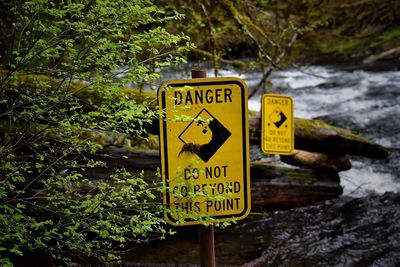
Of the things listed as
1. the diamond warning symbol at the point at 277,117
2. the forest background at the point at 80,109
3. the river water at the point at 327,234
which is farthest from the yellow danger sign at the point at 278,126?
the forest background at the point at 80,109

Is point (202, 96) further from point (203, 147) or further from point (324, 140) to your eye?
point (324, 140)

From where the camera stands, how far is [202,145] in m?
2.65

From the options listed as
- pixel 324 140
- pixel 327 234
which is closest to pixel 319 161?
pixel 324 140

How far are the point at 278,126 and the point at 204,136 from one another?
4.11m

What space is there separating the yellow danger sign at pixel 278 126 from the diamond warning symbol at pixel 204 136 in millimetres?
3857

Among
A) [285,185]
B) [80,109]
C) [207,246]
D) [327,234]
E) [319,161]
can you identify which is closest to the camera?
[207,246]

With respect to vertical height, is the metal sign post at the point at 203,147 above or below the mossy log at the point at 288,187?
above

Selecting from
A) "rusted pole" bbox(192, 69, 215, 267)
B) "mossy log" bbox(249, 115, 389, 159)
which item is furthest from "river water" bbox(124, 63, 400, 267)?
"rusted pole" bbox(192, 69, 215, 267)

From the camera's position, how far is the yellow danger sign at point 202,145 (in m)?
2.63

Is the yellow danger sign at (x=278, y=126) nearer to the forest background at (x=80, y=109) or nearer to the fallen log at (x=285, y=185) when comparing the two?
the fallen log at (x=285, y=185)

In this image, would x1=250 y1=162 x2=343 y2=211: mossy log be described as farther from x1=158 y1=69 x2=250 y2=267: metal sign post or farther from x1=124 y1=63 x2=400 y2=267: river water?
x1=158 y1=69 x2=250 y2=267: metal sign post

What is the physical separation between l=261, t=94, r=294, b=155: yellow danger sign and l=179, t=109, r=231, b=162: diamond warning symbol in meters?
3.86

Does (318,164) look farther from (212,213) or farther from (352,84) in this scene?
(352,84)

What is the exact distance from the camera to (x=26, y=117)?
131 inches
